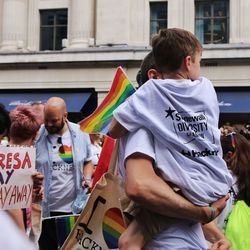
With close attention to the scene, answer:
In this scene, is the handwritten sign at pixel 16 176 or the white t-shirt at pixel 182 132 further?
the handwritten sign at pixel 16 176

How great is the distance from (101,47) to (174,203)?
24137mm

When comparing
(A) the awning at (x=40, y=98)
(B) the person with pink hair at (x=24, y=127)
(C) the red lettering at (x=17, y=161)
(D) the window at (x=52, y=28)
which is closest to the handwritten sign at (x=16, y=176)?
(C) the red lettering at (x=17, y=161)

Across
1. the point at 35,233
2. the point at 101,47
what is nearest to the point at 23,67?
the point at 101,47

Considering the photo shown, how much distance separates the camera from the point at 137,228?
266 cm

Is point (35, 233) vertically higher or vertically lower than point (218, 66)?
lower

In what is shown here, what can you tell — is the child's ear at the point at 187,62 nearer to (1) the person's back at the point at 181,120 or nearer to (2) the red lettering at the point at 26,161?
(1) the person's back at the point at 181,120

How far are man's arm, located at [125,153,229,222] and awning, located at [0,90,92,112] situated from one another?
23095 millimetres

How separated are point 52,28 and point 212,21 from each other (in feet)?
25.4

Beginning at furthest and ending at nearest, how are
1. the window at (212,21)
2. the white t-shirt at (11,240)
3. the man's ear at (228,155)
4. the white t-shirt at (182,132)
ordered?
the window at (212,21) → the man's ear at (228,155) → the white t-shirt at (182,132) → the white t-shirt at (11,240)

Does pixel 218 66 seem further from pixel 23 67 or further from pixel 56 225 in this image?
pixel 56 225

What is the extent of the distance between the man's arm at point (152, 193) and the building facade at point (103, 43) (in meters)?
22.0

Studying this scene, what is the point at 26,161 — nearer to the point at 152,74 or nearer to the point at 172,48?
the point at 152,74

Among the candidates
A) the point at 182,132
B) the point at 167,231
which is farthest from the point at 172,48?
the point at 167,231

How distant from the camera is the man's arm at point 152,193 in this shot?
8.41ft
